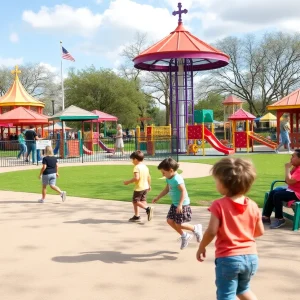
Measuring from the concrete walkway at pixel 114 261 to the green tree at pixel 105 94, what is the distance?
42.1m

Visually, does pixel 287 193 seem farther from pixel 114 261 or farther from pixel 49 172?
pixel 49 172

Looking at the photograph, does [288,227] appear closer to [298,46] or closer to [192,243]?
[192,243]

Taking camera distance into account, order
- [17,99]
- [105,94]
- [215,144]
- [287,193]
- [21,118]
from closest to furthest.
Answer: [287,193] < [215,144] < [21,118] < [17,99] < [105,94]

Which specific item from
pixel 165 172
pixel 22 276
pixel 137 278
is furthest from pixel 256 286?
pixel 22 276

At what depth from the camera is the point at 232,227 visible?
9.73 feet

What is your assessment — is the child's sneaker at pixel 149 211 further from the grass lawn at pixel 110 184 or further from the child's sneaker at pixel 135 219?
the grass lawn at pixel 110 184

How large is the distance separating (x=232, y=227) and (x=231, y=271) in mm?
306

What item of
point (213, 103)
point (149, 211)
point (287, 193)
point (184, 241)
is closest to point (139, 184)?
point (149, 211)

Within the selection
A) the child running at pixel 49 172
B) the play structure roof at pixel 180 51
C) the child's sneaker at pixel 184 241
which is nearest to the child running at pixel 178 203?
the child's sneaker at pixel 184 241

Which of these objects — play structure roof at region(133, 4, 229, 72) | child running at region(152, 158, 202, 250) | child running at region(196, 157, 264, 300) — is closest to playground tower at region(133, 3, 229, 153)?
play structure roof at region(133, 4, 229, 72)

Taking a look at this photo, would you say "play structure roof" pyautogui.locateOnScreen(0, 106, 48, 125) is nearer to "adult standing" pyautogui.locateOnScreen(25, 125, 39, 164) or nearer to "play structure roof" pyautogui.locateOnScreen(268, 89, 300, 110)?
"adult standing" pyautogui.locateOnScreen(25, 125, 39, 164)

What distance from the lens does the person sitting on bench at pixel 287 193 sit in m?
6.38

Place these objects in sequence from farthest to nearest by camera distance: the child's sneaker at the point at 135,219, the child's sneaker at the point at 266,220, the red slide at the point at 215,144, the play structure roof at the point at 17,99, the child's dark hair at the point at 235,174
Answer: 1. the play structure roof at the point at 17,99
2. the red slide at the point at 215,144
3. the child's sneaker at the point at 135,219
4. the child's sneaker at the point at 266,220
5. the child's dark hair at the point at 235,174

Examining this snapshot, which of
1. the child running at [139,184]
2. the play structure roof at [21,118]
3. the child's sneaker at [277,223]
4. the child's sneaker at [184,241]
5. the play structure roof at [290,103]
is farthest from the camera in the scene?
the play structure roof at [21,118]
